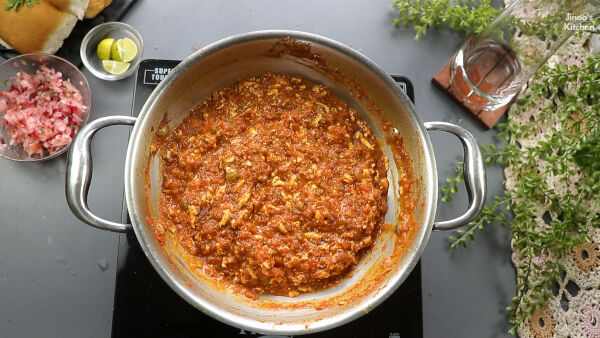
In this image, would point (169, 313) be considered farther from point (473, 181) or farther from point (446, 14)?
point (446, 14)

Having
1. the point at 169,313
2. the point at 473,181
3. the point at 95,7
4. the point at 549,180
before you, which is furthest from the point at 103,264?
the point at 549,180

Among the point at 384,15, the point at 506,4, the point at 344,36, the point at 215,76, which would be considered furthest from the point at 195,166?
the point at 506,4

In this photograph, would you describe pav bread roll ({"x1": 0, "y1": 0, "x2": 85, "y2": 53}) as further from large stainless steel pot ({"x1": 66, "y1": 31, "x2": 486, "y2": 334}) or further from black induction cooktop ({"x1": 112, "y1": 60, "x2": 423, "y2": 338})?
black induction cooktop ({"x1": 112, "y1": 60, "x2": 423, "y2": 338})

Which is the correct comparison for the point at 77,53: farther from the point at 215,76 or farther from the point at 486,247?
the point at 486,247

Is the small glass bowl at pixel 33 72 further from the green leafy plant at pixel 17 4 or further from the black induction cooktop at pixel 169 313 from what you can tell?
the black induction cooktop at pixel 169 313

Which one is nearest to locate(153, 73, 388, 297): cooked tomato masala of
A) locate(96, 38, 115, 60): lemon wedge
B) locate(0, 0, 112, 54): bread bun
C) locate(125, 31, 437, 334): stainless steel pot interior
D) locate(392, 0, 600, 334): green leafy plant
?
locate(125, 31, 437, 334): stainless steel pot interior

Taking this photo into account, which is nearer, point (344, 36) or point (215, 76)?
point (215, 76)

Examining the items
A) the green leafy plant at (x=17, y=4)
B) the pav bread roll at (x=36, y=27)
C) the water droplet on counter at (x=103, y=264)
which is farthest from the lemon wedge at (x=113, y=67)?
the water droplet on counter at (x=103, y=264)
